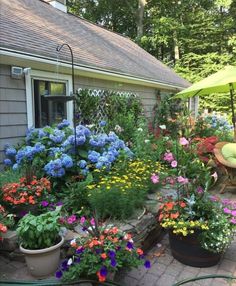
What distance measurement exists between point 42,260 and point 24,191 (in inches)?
38.6

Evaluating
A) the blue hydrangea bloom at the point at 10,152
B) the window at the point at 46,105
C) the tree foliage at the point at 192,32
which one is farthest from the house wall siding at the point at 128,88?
the tree foliage at the point at 192,32

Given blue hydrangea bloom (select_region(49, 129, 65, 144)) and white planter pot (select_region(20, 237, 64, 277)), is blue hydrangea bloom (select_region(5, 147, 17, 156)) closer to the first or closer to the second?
blue hydrangea bloom (select_region(49, 129, 65, 144))

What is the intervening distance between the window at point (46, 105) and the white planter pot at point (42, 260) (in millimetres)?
3022

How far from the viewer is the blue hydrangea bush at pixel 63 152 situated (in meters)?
4.02

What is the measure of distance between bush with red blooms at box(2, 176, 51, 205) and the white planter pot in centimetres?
70

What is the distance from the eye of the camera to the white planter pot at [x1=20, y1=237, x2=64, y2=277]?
2.46 metres

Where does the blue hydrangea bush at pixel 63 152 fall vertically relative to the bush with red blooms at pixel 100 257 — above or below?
above

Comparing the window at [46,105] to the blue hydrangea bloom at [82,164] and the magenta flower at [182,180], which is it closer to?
the blue hydrangea bloom at [82,164]

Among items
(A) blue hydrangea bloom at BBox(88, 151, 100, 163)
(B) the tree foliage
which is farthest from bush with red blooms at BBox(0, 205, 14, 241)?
(B) the tree foliage

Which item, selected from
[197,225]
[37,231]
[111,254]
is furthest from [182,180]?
[37,231]

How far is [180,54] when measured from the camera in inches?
761

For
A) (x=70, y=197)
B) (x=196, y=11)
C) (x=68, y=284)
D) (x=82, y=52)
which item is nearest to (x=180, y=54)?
(x=196, y=11)

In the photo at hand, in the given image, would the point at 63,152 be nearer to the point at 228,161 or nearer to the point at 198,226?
the point at 198,226

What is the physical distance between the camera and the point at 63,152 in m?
4.27
